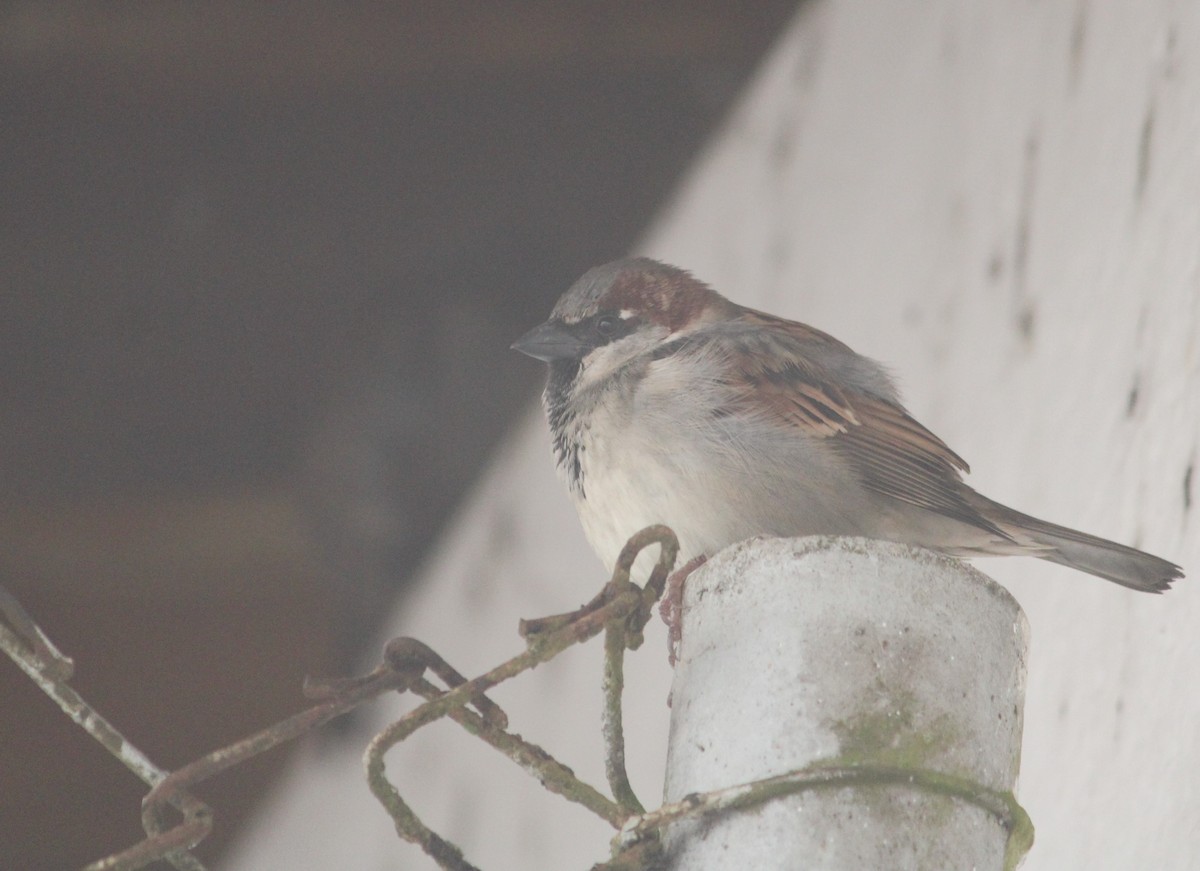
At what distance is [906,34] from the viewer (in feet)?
6.82

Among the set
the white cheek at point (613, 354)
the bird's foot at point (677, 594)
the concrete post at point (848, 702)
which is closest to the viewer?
the concrete post at point (848, 702)

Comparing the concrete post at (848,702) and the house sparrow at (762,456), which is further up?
the concrete post at (848,702)

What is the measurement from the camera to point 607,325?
5.75 feet

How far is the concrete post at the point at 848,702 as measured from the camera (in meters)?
0.70

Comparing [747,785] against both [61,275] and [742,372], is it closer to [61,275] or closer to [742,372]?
[742,372]

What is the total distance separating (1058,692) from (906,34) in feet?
3.35

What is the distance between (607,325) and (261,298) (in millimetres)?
837

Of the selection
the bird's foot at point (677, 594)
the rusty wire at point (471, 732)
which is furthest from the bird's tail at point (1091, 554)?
the rusty wire at point (471, 732)

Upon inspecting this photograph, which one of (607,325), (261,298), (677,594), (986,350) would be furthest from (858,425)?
(261,298)

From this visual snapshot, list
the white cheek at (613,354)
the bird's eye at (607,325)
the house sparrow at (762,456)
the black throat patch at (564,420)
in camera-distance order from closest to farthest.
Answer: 1. the house sparrow at (762,456)
2. the black throat patch at (564,420)
3. the white cheek at (613,354)
4. the bird's eye at (607,325)

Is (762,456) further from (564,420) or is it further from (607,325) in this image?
(607,325)

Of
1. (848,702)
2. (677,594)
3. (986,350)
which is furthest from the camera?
(986,350)

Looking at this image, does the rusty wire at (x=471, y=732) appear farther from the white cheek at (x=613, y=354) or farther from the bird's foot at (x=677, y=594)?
the white cheek at (x=613, y=354)

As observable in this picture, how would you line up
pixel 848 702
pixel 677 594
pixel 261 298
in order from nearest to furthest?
1. pixel 848 702
2. pixel 677 594
3. pixel 261 298
